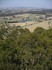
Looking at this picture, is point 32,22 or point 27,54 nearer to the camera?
point 27,54

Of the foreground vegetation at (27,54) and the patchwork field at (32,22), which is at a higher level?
the foreground vegetation at (27,54)

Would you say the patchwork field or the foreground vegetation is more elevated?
the foreground vegetation

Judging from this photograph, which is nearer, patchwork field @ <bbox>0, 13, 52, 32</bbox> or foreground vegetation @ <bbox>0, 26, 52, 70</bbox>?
foreground vegetation @ <bbox>0, 26, 52, 70</bbox>

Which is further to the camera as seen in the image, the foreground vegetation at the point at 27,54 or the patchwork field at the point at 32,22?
A: the patchwork field at the point at 32,22

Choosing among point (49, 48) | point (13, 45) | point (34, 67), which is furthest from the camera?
point (13, 45)

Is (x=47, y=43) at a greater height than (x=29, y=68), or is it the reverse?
(x=47, y=43)

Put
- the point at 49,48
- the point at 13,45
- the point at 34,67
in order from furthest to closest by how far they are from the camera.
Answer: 1. the point at 13,45
2. the point at 49,48
3. the point at 34,67

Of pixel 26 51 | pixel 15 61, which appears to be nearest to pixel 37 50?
pixel 26 51

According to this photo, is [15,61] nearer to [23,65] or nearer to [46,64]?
[23,65]

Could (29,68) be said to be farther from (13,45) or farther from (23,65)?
(13,45)

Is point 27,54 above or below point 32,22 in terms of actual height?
above

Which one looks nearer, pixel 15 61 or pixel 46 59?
pixel 46 59
